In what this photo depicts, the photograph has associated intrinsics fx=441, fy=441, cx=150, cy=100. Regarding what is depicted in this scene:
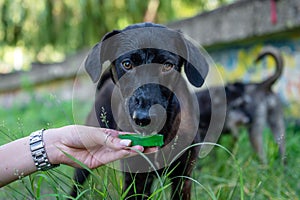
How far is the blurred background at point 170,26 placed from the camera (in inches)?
95.5

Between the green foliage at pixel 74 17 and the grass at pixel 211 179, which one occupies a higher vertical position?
the green foliage at pixel 74 17

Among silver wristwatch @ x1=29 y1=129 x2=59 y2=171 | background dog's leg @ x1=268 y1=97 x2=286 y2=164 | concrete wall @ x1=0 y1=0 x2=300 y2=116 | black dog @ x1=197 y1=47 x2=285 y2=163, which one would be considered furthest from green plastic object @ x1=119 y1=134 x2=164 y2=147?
concrete wall @ x1=0 y1=0 x2=300 y2=116

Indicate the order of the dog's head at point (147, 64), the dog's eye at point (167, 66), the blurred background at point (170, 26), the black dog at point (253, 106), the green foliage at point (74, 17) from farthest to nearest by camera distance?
the green foliage at point (74, 17)
the black dog at point (253, 106)
the blurred background at point (170, 26)
the dog's eye at point (167, 66)
the dog's head at point (147, 64)

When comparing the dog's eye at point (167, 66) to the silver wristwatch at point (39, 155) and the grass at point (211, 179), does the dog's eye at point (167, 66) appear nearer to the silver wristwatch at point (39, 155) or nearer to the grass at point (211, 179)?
the grass at point (211, 179)

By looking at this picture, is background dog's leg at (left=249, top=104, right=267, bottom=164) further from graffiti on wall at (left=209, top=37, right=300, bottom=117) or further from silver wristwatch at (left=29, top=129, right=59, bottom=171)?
silver wristwatch at (left=29, top=129, right=59, bottom=171)

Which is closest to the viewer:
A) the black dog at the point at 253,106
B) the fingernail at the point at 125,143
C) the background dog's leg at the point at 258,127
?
the fingernail at the point at 125,143

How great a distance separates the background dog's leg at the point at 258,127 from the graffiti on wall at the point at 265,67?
0.64 metres

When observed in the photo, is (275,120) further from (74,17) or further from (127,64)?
(74,17)

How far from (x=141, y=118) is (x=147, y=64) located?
33 cm

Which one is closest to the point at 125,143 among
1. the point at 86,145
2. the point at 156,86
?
the point at 86,145

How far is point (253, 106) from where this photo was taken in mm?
3840

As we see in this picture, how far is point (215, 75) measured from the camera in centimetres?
480

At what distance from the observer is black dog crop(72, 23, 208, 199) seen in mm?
1896

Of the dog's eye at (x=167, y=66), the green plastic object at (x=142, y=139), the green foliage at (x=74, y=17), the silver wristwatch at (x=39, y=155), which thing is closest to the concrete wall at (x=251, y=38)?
the dog's eye at (x=167, y=66)
